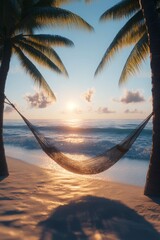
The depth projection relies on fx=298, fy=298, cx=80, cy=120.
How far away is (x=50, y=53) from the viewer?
28.6 feet

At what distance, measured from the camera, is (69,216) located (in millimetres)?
4465

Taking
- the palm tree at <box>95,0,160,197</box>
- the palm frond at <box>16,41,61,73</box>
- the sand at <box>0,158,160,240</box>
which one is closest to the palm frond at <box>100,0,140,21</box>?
the palm tree at <box>95,0,160,197</box>

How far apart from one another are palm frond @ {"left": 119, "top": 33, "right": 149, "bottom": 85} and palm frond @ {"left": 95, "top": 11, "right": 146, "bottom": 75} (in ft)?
1.21

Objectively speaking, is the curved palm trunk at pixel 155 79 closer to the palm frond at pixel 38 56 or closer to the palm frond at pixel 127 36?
the palm frond at pixel 127 36

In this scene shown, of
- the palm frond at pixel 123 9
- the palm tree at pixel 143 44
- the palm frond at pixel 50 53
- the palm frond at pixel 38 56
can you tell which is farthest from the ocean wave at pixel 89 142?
the palm frond at pixel 123 9

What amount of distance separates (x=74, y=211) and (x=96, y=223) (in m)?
0.57

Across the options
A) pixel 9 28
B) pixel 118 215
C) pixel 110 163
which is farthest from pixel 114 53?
pixel 118 215

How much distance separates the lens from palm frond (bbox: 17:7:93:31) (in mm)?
6977

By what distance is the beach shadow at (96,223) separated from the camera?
377cm

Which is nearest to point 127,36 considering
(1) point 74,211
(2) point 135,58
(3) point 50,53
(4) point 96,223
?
(2) point 135,58

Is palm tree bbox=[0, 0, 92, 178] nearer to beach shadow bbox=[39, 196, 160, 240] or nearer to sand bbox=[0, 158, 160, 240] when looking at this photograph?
sand bbox=[0, 158, 160, 240]

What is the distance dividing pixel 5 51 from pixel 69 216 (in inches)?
179

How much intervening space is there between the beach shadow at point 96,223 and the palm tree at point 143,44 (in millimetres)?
999

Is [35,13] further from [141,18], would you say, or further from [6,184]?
[6,184]
